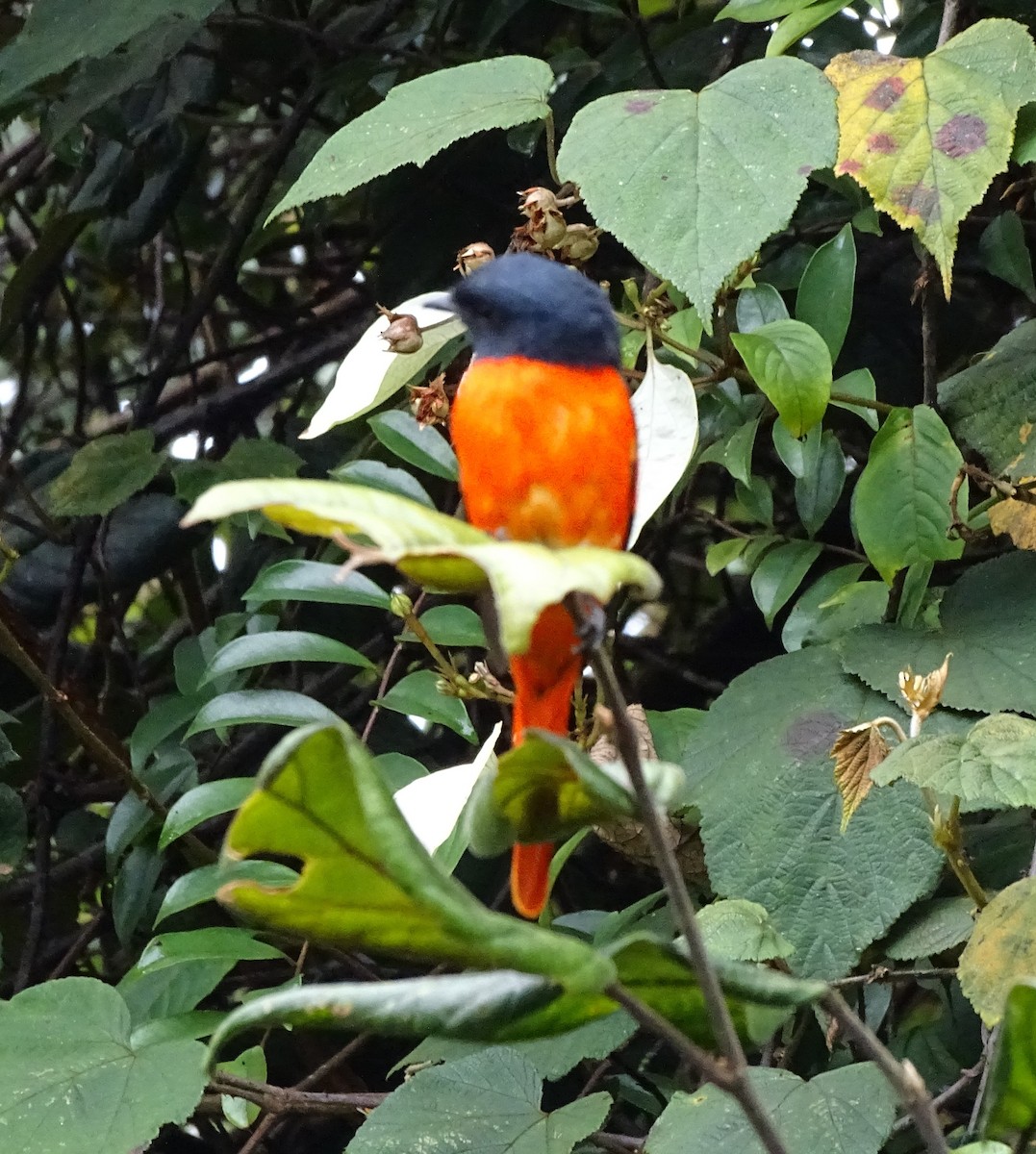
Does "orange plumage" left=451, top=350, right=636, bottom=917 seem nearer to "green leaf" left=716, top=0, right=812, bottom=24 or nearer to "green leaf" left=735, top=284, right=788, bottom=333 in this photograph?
"green leaf" left=735, top=284, right=788, bottom=333

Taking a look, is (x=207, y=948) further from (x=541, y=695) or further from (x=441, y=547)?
(x=441, y=547)

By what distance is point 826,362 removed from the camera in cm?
134

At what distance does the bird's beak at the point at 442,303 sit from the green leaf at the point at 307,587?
0.33 meters

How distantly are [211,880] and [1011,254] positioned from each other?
1216mm

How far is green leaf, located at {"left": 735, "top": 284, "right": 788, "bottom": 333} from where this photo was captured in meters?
1.54

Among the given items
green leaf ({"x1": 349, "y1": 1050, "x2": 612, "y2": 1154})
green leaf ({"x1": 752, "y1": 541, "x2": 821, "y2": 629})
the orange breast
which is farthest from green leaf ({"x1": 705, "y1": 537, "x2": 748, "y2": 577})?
green leaf ({"x1": 349, "y1": 1050, "x2": 612, "y2": 1154})

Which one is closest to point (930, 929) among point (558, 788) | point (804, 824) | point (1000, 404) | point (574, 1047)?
point (804, 824)

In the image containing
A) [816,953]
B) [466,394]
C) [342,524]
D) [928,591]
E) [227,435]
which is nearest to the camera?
[342,524]

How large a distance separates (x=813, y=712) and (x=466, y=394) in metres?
0.51

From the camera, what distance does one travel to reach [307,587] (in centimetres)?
152

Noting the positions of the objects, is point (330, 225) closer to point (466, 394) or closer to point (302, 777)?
point (466, 394)

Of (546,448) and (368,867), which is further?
(546,448)

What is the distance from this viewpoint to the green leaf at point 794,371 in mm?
1333

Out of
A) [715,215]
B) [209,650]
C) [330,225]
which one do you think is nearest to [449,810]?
[715,215]
